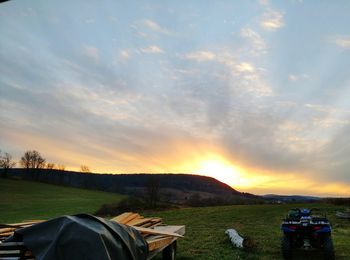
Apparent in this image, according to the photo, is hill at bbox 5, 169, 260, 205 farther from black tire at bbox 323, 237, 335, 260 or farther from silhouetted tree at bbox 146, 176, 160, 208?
black tire at bbox 323, 237, 335, 260

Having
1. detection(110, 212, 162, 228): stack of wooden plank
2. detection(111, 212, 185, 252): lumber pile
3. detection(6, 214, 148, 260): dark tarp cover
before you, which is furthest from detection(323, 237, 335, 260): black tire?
detection(6, 214, 148, 260): dark tarp cover

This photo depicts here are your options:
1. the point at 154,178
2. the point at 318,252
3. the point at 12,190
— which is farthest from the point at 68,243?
the point at 12,190

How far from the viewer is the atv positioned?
11203 mm

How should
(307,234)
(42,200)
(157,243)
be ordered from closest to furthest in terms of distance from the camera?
(157,243), (307,234), (42,200)

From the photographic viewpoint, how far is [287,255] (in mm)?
11484

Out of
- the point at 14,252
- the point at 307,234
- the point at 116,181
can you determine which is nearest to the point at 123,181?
the point at 116,181

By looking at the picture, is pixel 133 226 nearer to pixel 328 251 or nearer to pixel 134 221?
pixel 134 221

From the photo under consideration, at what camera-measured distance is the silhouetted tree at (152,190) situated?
56.1 meters

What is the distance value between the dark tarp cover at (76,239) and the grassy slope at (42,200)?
4312cm

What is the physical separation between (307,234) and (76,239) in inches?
343

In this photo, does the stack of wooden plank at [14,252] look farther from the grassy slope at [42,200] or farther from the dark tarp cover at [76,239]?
the grassy slope at [42,200]

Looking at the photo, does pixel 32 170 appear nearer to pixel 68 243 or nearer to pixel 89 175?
pixel 89 175

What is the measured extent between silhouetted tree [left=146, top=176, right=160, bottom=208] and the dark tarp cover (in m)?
50.4

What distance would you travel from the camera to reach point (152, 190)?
5700cm
